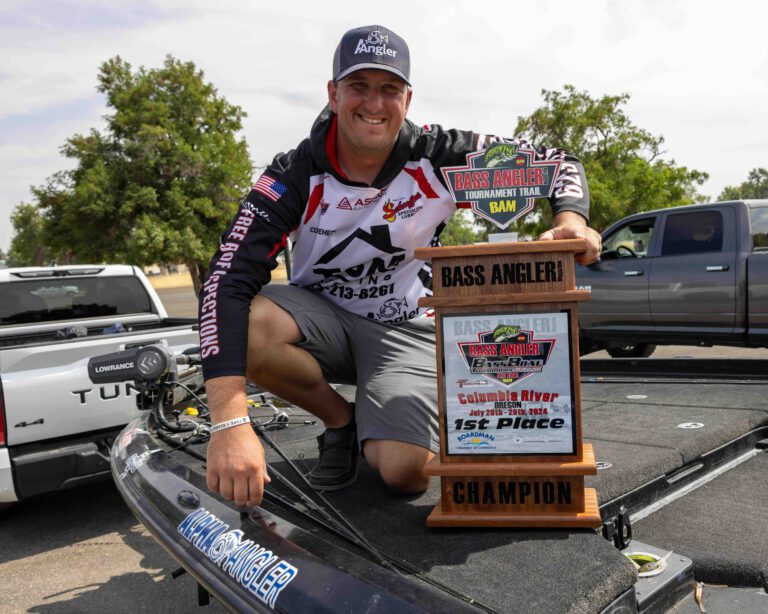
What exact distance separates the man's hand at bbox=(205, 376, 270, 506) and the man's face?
105 centimetres

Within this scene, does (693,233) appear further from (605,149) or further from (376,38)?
(605,149)

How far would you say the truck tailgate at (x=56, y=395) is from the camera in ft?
11.6

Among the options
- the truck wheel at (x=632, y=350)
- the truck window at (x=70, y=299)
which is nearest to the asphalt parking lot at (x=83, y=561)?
the truck window at (x=70, y=299)

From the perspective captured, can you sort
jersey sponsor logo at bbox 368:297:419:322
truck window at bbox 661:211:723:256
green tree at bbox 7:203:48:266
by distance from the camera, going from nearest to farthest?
jersey sponsor logo at bbox 368:297:419:322 < truck window at bbox 661:211:723:256 < green tree at bbox 7:203:48:266

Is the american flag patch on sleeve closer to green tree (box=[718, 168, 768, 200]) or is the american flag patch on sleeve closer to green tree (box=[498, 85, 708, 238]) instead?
green tree (box=[498, 85, 708, 238])

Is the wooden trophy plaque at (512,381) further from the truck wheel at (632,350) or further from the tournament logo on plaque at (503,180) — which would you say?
the truck wheel at (632,350)

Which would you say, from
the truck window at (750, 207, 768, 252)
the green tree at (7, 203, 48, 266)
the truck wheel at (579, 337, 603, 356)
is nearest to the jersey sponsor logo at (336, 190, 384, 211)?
the truck window at (750, 207, 768, 252)

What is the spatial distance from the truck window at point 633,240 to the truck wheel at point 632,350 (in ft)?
4.47

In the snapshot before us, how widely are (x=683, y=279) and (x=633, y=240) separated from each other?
37.6 inches

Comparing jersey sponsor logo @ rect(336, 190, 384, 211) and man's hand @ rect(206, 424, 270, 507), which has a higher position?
jersey sponsor logo @ rect(336, 190, 384, 211)

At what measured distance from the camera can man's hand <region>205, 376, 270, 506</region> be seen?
176cm

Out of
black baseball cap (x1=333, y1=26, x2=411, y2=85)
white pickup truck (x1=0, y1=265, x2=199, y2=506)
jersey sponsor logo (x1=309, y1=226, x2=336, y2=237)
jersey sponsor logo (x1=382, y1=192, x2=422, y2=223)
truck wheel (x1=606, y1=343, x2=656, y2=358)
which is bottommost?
truck wheel (x1=606, y1=343, x2=656, y2=358)

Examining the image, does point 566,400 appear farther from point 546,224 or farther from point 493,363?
point 546,224

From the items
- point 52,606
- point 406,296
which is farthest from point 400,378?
point 52,606
